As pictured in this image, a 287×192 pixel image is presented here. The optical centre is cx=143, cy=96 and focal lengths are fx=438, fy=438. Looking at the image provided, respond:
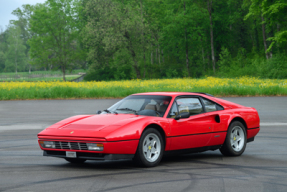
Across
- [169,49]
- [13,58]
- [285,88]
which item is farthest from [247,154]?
[13,58]

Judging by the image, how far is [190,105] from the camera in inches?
328

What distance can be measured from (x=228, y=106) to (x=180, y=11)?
6710cm

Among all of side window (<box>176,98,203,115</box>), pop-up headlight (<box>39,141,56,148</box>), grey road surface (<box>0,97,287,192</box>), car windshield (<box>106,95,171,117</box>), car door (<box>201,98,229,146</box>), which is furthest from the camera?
car door (<box>201,98,229,146</box>)

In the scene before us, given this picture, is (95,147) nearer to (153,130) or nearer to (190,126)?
(153,130)

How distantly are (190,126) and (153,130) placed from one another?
93 cm

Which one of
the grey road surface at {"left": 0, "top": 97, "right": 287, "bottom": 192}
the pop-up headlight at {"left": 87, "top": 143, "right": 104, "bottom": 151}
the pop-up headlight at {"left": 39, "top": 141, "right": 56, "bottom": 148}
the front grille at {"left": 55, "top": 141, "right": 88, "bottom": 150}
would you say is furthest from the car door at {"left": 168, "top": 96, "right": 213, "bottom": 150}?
the pop-up headlight at {"left": 39, "top": 141, "right": 56, "bottom": 148}

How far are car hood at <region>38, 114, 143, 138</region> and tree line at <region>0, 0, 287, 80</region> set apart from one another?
48.6 meters

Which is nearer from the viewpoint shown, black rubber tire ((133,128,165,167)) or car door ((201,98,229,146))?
black rubber tire ((133,128,165,167))

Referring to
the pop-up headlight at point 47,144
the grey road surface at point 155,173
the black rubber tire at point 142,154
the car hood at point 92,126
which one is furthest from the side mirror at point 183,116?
the pop-up headlight at point 47,144

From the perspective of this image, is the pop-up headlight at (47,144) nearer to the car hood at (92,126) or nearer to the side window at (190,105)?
the car hood at (92,126)

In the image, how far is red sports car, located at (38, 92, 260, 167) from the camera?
6.86 meters

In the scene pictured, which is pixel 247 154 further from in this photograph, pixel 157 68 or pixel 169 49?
pixel 169 49

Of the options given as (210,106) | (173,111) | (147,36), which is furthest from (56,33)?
(173,111)

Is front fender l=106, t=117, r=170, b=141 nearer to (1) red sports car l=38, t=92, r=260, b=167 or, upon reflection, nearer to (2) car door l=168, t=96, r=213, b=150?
(1) red sports car l=38, t=92, r=260, b=167
